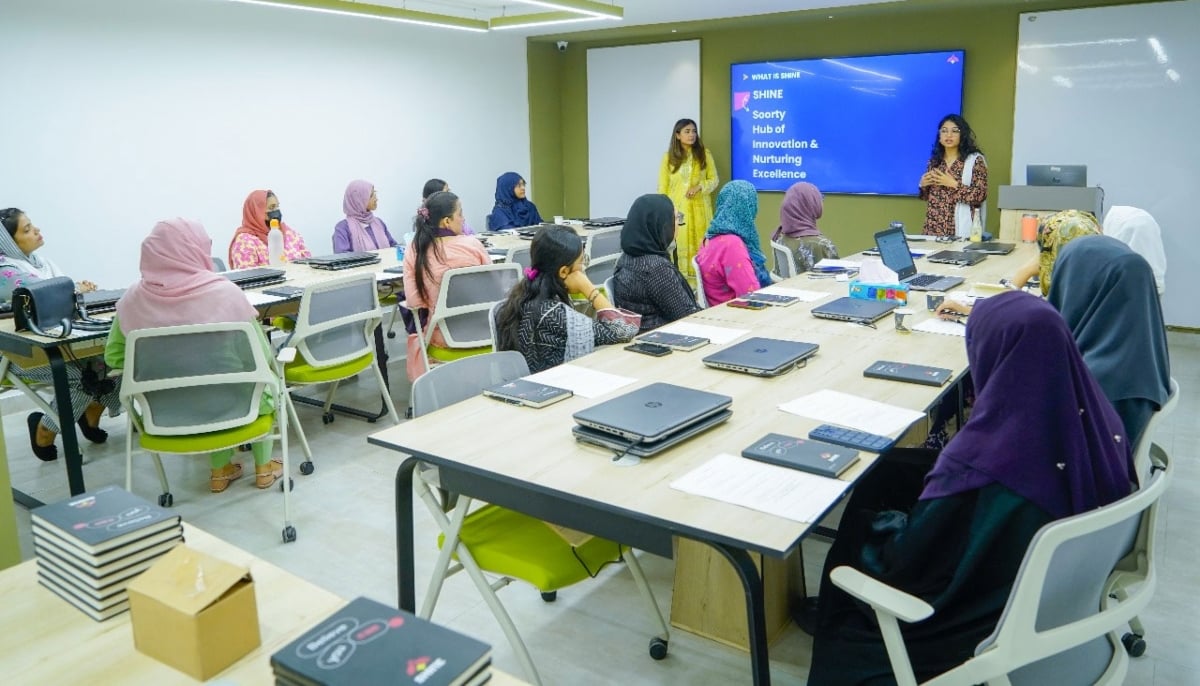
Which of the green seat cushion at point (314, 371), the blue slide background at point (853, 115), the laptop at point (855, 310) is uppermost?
the blue slide background at point (853, 115)

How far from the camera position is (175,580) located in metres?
1.36

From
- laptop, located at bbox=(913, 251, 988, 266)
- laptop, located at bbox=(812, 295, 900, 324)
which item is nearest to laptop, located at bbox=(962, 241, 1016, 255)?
laptop, located at bbox=(913, 251, 988, 266)

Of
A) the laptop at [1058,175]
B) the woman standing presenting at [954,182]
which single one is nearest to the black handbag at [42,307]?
the woman standing presenting at [954,182]

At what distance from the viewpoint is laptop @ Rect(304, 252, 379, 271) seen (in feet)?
16.1

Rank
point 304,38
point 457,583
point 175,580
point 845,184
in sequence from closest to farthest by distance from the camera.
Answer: point 175,580 < point 457,583 < point 304,38 < point 845,184

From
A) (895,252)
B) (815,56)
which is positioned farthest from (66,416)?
(815,56)

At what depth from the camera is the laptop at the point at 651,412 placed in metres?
2.01

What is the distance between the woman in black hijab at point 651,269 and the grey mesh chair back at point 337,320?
1.30m

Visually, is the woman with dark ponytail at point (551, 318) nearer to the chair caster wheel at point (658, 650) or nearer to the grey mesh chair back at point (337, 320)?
the chair caster wheel at point (658, 650)

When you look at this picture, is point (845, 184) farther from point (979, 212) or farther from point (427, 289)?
point (427, 289)

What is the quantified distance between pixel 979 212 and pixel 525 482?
4.98 metres

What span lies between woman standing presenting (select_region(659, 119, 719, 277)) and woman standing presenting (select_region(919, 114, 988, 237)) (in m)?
2.57

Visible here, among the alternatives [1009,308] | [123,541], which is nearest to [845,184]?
[1009,308]

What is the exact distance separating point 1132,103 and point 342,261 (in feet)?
19.0
